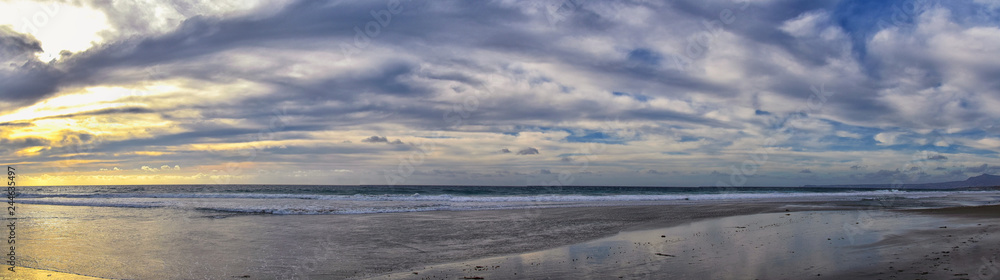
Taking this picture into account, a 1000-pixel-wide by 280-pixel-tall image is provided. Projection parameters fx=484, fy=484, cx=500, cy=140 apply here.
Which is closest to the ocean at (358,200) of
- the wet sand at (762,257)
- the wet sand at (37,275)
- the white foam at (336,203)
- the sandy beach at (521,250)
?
the white foam at (336,203)

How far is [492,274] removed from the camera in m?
8.74

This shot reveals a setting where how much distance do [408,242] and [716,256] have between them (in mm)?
7922

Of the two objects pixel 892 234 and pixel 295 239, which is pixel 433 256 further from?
pixel 892 234

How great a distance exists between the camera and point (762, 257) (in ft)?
32.1

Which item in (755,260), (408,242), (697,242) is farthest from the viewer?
(408,242)

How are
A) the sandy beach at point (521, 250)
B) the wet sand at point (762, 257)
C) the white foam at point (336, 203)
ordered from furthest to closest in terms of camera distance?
the white foam at point (336, 203) → the sandy beach at point (521, 250) → the wet sand at point (762, 257)

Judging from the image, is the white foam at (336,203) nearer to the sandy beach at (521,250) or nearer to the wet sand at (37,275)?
the sandy beach at (521,250)

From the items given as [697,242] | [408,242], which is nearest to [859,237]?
[697,242]

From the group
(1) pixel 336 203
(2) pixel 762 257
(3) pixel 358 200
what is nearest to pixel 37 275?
(2) pixel 762 257

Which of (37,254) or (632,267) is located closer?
(632,267)

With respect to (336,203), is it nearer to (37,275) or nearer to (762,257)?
(37,275)

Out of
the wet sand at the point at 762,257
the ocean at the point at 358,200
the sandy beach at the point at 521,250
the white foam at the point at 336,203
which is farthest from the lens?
the ocean at the point at 358,200

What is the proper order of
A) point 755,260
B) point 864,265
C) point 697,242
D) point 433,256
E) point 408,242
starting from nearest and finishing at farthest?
1. point 864,265
2. point 755,260
3. point 433,256
4. point 697,242
5. point 408,242

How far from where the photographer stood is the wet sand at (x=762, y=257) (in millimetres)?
8141
